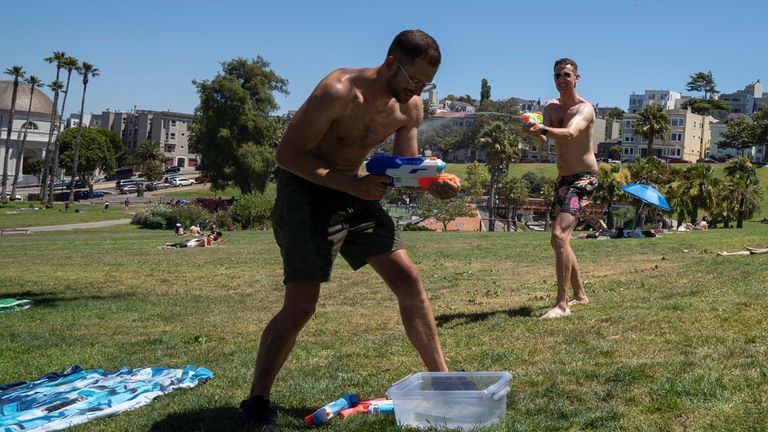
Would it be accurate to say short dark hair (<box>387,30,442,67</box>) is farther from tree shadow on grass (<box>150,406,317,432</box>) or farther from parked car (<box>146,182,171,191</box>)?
parked car (<box>146,182,171,191</box>)

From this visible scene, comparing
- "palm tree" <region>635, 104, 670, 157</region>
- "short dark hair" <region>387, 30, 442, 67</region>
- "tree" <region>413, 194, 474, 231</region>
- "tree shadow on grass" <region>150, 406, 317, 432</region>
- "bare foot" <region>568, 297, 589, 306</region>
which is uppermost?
"palm tree" <region>635, 104, 670, 157</region>

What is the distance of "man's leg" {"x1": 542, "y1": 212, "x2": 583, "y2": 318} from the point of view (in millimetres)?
7973

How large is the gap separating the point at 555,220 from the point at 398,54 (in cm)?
440

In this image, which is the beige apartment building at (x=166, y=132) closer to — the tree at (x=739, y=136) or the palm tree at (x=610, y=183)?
the tree at (x=739, y=136)

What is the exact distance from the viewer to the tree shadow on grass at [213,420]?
4.45 meters

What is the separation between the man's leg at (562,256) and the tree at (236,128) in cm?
6437

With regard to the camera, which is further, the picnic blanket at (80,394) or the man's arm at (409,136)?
the picnic blanket at (80,394)

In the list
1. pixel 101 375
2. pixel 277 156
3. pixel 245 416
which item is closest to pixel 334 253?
pixel 277 156

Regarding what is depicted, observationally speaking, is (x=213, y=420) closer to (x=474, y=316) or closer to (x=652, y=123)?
(x=474, y=316)

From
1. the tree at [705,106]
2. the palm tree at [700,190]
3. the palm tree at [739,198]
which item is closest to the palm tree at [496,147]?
the palm tree at [700,190]

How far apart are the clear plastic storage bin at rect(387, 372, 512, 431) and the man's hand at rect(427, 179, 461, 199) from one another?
3.09 ft


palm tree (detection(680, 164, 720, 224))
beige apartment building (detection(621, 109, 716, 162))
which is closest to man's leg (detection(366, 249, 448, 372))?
palm tree (detection(680, 164, 720, 224))

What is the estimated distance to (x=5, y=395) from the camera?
17.8 feet

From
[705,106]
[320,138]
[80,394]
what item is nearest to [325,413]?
[320,138]
